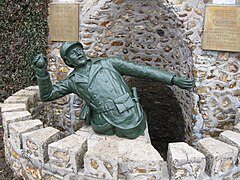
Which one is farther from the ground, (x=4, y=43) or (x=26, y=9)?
(x=26, y=9)

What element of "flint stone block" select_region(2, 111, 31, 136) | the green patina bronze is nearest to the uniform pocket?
the green patina bronze

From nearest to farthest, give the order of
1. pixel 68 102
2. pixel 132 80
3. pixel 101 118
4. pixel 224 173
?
1. pixel 224 173
2. pixel 101 118
3. pixel 68 102
4. pixel 132 80

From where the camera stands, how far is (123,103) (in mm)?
3027

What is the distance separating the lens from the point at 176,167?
242 cm

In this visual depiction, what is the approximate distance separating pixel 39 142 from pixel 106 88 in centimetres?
83

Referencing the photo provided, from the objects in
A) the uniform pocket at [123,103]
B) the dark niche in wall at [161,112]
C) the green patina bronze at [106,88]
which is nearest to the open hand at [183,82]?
the green patina bronze at [106,88]

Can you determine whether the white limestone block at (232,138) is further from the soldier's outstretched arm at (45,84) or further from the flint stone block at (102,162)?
the soldier's outstretched arm at (45,84)

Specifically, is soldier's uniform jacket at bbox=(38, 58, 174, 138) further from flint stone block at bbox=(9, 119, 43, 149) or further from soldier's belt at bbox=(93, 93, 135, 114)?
flint stone block at bbox=(9, 119, 43, 149)

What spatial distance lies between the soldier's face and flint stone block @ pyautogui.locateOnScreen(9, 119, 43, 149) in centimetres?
75

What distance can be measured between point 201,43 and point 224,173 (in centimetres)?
190

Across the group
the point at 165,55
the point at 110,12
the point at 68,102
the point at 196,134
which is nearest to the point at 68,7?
the point at 110,12

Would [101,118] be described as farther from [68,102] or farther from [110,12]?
[110,12]

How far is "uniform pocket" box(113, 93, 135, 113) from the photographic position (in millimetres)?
3002

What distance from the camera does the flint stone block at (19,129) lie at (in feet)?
9.73
